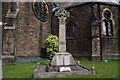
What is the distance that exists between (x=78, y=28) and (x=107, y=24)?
3163 mm

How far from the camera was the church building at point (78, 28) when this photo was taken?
2241 cm

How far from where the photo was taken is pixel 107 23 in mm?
24234

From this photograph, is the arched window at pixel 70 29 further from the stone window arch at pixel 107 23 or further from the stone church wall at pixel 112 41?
the stone church wall at pixel 112 41

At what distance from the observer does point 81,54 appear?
23656mm

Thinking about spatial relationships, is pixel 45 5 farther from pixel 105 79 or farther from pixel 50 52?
pixel 105 79

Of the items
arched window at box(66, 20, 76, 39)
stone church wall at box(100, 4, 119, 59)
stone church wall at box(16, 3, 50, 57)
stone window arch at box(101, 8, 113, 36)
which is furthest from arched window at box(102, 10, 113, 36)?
stone church wall at box(16, 3, 50, 57)

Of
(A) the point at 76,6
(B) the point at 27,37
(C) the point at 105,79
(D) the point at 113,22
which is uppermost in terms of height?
(A) the point at 76,6

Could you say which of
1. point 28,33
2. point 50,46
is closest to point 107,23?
point 50,46

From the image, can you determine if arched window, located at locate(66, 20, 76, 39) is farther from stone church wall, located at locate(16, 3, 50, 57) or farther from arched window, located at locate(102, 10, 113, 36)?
arched window, located at locate(102, 10, 113, 36)

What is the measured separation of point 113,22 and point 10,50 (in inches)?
451

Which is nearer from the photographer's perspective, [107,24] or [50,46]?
[50,46]

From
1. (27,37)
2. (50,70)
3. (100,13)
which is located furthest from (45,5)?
(50,70)

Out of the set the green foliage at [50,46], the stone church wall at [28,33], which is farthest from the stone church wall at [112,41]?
the stone church wall at [28,33]

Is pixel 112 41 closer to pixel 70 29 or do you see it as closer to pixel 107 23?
pixel 107 23
